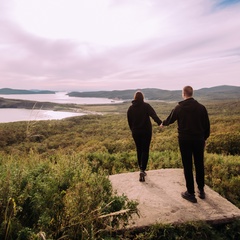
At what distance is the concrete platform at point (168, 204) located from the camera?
3699 mm

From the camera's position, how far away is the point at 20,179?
3209 mm

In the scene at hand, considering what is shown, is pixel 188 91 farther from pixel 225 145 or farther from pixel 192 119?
pixel 225 145

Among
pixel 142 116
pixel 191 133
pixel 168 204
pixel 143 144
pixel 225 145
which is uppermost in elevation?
pixel 142 116

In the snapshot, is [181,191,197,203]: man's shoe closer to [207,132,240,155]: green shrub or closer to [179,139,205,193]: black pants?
[179,139,205,193]: black pants

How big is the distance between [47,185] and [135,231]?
1.50m

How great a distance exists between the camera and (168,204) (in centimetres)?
416

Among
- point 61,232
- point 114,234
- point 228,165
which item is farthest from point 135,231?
point 228,165

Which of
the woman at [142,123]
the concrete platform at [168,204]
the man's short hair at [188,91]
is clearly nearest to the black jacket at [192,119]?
the man's short hair at [188,91]

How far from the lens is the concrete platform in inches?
146

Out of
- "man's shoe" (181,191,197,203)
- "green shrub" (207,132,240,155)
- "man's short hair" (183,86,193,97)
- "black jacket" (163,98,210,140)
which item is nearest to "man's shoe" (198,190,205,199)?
"man's shoe" (181,191,197,203)

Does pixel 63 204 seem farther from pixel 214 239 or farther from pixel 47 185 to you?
pixel 214 239

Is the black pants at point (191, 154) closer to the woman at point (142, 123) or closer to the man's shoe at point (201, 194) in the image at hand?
the man's shoe at point (201, 194)

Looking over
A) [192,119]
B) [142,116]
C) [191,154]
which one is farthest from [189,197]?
[142,116]

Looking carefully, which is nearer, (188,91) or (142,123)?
(188,91)
